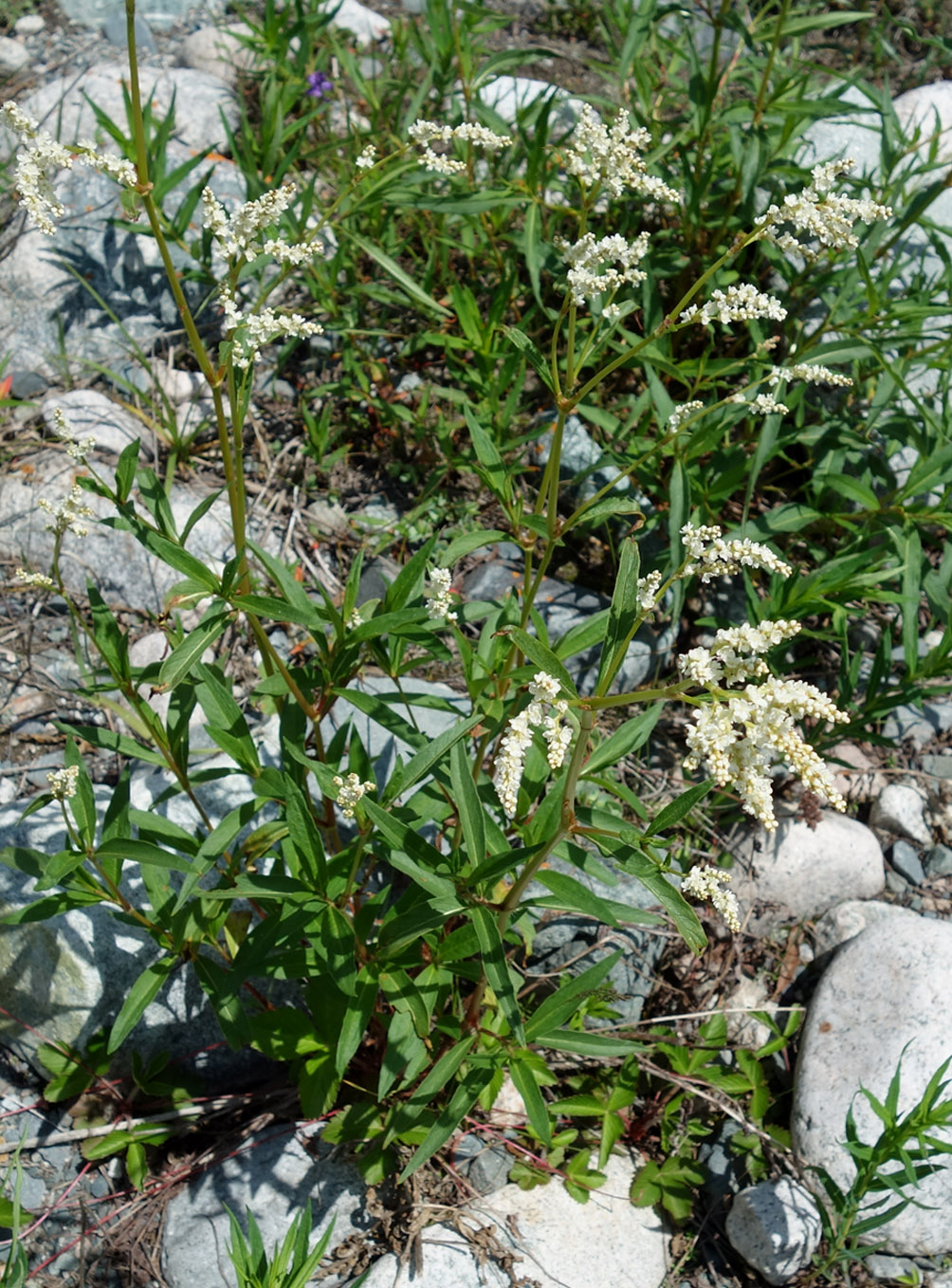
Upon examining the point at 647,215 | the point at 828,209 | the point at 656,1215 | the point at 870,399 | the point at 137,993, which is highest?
the point at 828,209

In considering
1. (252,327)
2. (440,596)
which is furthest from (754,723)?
(252,327)

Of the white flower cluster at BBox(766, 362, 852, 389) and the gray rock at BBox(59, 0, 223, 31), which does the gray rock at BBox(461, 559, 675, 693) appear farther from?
the gray rock at BBox(59, 0, 223, 31)

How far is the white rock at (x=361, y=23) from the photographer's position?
5812 mm

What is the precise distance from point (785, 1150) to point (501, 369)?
2861 mm

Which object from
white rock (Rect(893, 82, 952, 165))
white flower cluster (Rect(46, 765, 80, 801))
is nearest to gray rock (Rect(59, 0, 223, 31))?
white rock (Rect(893, 82, 952, 165))

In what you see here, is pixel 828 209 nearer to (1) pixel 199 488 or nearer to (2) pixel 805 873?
(2) pixel 805 873

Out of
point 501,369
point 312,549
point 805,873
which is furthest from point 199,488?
point 805,873

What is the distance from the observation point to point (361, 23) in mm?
5941

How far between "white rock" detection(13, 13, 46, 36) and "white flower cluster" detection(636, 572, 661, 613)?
5712mm

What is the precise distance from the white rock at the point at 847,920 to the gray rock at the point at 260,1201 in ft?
5.69

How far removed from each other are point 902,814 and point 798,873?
0.53 meters

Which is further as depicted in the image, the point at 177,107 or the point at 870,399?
the point at 177,107

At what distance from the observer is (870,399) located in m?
4.29

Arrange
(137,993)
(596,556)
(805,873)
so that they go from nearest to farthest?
(137,993)
(805,873)
(596,556)
